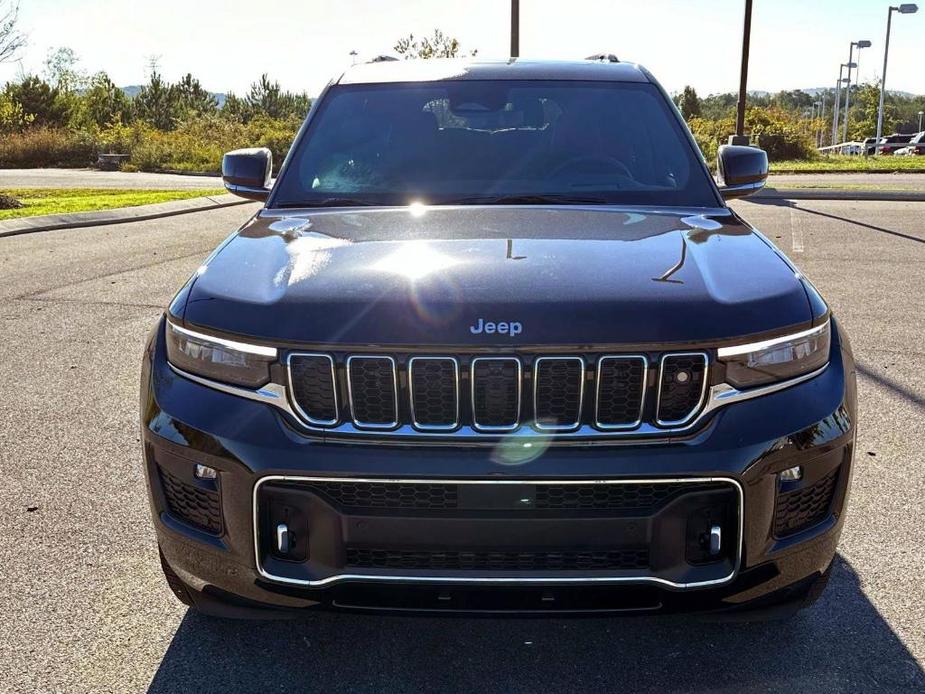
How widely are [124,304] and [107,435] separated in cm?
360

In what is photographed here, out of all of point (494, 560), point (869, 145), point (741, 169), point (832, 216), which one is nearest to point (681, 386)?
point (494, 560)

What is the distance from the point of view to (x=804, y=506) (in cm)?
244

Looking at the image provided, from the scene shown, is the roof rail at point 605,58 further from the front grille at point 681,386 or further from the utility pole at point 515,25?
the utility pole at point 515,25

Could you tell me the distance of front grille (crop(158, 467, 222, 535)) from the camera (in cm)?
242

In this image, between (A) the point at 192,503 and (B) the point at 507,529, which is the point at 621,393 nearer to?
(B) the point at 507,529

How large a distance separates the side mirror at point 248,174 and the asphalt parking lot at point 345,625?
135 centimetres

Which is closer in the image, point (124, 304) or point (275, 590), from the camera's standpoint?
point (275, 590)

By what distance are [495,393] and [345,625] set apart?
3.56 feet

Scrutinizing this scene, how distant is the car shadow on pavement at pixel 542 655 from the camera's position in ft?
8.73

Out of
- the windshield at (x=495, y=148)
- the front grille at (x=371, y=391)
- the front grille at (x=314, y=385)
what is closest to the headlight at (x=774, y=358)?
the front grille at (x=371, y=391)

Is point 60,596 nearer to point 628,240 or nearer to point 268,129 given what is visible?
point 628,240

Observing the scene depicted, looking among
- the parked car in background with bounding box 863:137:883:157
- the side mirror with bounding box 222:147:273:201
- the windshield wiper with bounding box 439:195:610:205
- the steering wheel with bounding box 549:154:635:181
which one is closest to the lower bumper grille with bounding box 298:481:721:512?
the windshield wiper with bounding box 439:195:610:205

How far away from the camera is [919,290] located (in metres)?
8.68

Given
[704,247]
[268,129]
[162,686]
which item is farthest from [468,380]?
[268,129]
